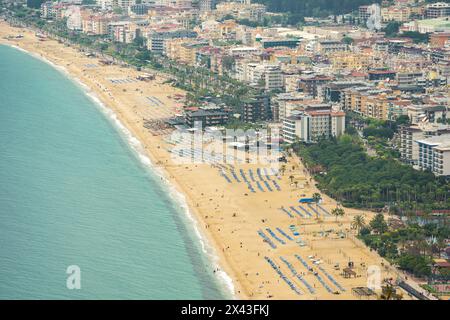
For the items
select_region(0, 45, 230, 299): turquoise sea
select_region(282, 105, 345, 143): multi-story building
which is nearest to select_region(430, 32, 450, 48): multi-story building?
select_region(282, 105, 345, 143): multi-story building

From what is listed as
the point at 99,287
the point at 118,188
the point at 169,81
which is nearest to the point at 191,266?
the point at 99,287

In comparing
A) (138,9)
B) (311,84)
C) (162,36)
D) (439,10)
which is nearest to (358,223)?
(311,84)

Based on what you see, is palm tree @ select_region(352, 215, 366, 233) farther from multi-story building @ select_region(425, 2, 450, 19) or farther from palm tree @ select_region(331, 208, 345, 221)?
multi-story building @ select_region(425, 2, 450, 19)

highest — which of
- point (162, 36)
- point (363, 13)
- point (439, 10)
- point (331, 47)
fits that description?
point (439, 10)

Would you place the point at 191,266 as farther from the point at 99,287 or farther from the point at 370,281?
the point at 370,281

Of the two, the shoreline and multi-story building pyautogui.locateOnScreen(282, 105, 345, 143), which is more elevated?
multi-story building pyautogui.locateOnScreen(282, 105, 345, 143)

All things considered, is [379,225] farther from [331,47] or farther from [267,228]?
[331,47]

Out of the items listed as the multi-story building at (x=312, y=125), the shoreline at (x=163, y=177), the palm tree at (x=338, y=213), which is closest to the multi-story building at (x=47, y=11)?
the shoreline at (x=163, y=177)
